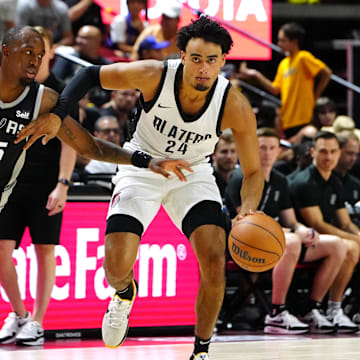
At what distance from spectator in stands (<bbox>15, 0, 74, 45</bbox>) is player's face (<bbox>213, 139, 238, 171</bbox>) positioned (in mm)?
2805

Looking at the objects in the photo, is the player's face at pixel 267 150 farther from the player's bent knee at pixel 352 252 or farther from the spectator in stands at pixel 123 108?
the spectator in stands at pixel 123 108

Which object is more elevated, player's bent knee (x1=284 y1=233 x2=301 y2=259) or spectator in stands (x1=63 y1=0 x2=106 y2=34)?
spectator in stands (x1=63 y1=0 x2=106 y2=34)

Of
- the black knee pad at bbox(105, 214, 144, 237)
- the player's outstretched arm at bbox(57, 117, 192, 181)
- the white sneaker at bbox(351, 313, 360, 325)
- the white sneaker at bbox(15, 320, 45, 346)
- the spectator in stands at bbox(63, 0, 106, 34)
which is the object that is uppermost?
the spectator in stands at bbox(63, 0, 106, 34)

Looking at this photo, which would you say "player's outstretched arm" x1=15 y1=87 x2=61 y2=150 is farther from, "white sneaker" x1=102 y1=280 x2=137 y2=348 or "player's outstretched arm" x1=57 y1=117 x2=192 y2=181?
"white sneaker" x1=102 y1=280 x2=137 y2=348

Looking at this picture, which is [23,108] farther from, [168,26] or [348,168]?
[168,26]

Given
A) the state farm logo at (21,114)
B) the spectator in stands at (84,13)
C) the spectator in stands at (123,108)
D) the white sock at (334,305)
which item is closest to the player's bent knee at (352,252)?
the white sock at (334,305)

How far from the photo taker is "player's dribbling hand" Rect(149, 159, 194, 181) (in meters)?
4.41

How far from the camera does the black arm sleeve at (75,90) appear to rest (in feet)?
15.0

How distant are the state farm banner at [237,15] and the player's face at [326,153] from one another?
132 inches

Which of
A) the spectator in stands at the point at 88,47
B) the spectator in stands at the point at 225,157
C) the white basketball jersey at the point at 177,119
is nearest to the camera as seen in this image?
the white basketball jersey at the point at 177,119

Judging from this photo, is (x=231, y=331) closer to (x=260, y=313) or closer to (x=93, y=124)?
(x=260, y=313)

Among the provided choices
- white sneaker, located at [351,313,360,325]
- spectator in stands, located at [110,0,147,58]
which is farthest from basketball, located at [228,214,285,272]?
spectator in stands, located at [110,0,147,58]

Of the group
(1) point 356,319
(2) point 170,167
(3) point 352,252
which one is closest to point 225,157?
(3) point 352,252

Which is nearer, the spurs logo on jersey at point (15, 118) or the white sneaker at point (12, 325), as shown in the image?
the spurs logo on jersey at point (15, 118)
